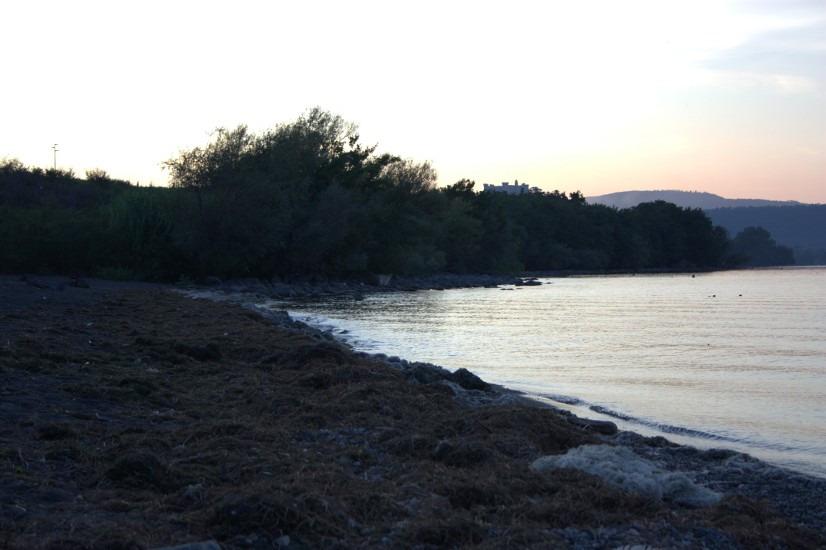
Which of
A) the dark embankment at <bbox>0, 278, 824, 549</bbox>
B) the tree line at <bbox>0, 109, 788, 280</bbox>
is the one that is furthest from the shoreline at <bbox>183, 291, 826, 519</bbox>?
the tree line at <bbox>0, 109, 788, 280</bbox>

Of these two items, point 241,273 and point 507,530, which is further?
point 241,273

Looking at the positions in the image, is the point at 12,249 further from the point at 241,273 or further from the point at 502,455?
the point at 502,455

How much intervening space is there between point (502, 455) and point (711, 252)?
156 metres

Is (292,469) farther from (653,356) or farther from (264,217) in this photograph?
(264,217)

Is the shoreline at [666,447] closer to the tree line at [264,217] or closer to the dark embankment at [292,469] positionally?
the dark embankment at [292,469]

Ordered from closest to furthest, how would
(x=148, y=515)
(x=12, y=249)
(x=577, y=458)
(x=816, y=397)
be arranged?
1. (x=148, y=515)
2. (x=577, y=458)
3. (x=816, y=397)
4. (x=12, y=249)

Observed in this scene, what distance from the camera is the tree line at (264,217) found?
58.7 m

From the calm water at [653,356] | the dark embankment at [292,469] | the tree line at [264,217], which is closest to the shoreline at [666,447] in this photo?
the calm water at [653,356]

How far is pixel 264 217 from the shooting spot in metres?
63.1

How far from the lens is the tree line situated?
5869 cm

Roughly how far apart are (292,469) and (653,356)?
19138 millimetres

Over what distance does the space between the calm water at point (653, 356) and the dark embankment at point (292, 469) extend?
330 cm

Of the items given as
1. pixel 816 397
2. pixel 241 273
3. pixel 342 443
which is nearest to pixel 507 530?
pixel 342 443

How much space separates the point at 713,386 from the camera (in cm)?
1936
